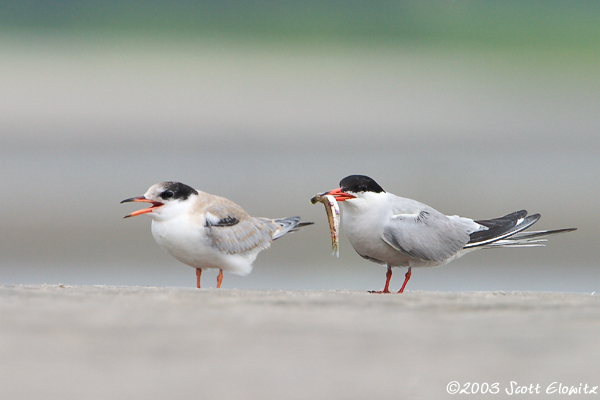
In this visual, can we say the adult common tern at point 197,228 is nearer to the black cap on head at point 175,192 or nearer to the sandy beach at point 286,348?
the black cap on head at point 175,192

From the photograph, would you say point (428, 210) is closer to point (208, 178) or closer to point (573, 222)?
point (573, 222)

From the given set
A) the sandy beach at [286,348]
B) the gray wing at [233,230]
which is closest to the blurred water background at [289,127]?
the gray wing at [233,230]

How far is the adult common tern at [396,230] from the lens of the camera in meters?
5.51

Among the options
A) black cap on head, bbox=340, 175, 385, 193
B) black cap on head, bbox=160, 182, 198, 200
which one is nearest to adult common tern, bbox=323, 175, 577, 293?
black cap on head, bbox=340, 175, 385, 193

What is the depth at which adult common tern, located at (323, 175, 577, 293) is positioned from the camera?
5.51 m

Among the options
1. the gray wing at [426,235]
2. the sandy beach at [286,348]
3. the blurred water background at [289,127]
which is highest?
the blurred water background at [289,127]

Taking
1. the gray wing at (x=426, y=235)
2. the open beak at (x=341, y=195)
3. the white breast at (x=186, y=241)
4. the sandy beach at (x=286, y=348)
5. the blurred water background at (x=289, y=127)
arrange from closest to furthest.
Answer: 1. the sandy beach at (x=286, y=348)
2. the gray wing at (x=426, y=235)
3. the open beak at (x=341, y=195)
4. the white breast at (x=186, y=241)
5. the blurred water background at (x=289, y=127)

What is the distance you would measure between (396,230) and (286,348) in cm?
251

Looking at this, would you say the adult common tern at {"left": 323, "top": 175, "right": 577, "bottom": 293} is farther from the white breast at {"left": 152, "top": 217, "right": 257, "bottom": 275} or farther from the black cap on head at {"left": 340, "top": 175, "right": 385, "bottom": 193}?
the white breast at {"left": 152, "top": 217, "right": 257, "bottom": 275}

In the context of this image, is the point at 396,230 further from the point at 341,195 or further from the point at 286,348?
the point at 286,348

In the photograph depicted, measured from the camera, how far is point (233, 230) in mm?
6199

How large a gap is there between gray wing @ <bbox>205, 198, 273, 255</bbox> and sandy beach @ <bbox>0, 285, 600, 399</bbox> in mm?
2001

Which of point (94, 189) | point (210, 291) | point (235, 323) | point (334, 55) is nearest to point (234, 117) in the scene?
point (94, 189)

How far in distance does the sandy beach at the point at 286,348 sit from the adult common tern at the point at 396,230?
5.07 ft
